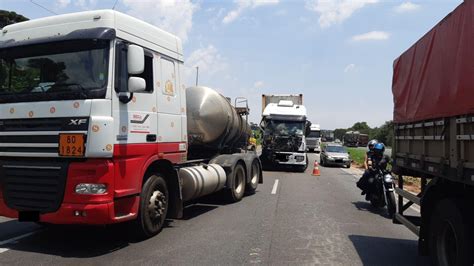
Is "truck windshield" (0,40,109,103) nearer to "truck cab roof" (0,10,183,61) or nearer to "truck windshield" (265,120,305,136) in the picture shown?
"truck cab roof" (0,10,183,61)

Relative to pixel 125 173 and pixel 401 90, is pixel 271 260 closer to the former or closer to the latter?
pixel 125 173

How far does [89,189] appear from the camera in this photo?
20.0ft

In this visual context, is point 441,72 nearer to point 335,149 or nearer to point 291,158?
point 291,158

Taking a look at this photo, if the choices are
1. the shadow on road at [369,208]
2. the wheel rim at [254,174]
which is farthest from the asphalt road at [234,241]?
the wheel rim at [254,174]

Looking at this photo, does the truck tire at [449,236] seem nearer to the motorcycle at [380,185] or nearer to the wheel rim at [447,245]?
the wheel rim at [447,245]

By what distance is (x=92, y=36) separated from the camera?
6316mm

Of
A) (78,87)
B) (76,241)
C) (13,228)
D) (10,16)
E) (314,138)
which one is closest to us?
(78,87)

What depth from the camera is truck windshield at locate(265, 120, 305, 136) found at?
74.6 ft

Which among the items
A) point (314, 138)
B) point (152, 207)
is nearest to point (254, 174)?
point (152, 207)

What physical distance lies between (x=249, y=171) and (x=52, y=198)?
7.30m

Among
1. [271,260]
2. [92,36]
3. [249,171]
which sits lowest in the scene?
[271,260]

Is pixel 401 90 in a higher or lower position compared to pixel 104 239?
higher

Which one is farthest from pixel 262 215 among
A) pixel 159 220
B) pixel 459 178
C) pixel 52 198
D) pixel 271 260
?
pixel 459 178

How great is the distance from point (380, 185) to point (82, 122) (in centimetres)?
749
